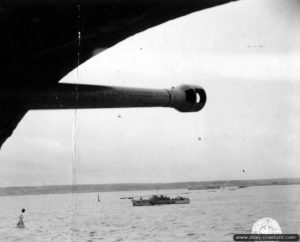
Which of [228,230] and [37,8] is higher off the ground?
[37,8]

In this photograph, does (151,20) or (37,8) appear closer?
(37,8)

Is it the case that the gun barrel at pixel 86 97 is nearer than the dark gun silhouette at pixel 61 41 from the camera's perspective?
No

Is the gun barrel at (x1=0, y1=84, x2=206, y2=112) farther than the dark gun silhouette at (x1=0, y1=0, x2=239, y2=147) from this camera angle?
Yes

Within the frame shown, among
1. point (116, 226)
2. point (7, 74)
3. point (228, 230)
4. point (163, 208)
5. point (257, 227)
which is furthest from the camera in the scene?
point (163, 208)

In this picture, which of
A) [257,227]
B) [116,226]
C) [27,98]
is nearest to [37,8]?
[27,98]

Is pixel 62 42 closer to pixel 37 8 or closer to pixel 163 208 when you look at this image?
pixel 37 8

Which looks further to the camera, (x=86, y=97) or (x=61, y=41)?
(x=86, y=97)

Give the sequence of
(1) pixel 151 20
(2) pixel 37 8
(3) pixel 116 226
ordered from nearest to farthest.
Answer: (2) pixel 37 8 < (1) pixel 151 20 < (3) pixel 116 226

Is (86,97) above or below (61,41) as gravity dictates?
below
